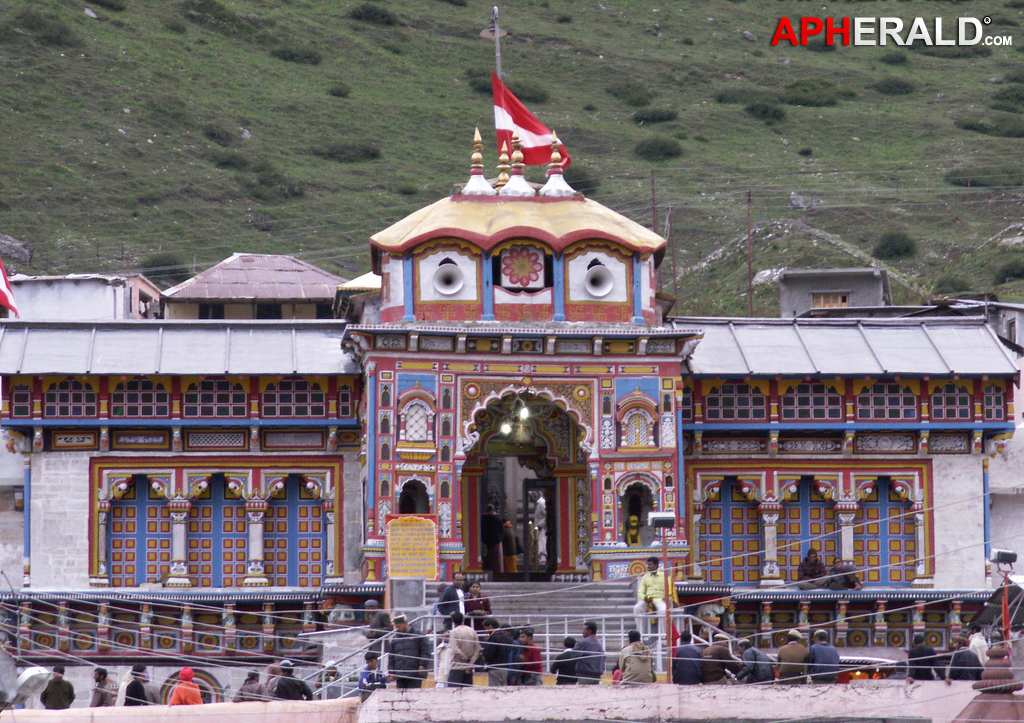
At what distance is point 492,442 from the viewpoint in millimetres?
42375

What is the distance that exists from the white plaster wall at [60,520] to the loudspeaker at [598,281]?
9.93m

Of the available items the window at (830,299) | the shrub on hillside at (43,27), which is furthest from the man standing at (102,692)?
the shrub on hillside at (43,27)

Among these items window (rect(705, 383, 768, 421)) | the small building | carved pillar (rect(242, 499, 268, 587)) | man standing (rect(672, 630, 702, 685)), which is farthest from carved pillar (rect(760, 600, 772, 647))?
the small building

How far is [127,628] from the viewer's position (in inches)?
1590

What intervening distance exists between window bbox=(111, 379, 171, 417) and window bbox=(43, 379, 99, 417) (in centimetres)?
42

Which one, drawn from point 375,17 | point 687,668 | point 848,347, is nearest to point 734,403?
point 848,347

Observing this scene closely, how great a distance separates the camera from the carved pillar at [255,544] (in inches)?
1614

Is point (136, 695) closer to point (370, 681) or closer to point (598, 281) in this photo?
point (370, 681)

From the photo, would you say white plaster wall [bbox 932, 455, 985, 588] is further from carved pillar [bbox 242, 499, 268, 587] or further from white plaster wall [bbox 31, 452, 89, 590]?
white plaster wall [bbox 31, 452, 89, 590]

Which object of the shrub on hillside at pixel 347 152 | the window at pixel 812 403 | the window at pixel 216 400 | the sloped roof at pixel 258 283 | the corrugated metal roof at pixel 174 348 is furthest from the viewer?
the shrub on hillside at pixel 347 152

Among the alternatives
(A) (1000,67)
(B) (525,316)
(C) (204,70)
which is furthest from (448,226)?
(A) (1000,67)

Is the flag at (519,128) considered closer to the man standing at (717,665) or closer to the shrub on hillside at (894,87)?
the man standing at (717,665)

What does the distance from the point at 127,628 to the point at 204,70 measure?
66.8m

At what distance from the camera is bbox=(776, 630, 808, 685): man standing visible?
31984mm
